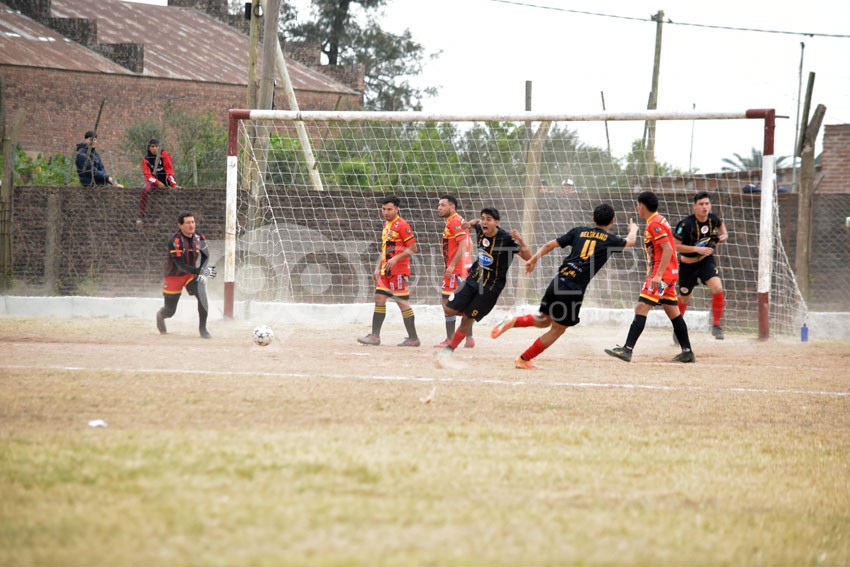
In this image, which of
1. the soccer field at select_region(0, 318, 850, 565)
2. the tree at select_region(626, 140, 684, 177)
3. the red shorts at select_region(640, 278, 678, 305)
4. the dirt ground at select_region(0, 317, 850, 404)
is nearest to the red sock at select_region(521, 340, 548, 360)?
the dirt ground at select_region(0, 317, 850, 404)

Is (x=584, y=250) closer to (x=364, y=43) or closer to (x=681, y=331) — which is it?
(x=681, y=331)

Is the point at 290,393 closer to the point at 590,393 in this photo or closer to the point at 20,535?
the point at 590,393

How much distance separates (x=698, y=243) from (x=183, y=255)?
6.50m

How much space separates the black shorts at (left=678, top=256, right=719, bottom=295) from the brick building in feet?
60.8

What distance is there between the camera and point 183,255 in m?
12.4

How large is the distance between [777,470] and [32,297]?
43.4ft

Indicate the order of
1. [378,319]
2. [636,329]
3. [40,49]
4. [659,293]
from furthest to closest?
[40,49] < [378,319] < [636,329] < [659,293]

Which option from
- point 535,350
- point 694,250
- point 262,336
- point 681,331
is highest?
point 694,250

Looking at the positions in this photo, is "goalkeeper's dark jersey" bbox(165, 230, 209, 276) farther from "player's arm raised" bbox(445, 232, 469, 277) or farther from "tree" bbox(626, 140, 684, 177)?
"tree" bbox(626, 140, 684, 177)

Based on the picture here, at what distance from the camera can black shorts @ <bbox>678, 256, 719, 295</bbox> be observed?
484 inches

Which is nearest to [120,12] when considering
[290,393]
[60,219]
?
[60,219]

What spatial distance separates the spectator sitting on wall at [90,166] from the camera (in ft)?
55.7

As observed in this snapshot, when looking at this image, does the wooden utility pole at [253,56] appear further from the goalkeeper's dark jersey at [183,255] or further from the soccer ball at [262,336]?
the soccer ball at [262,336]

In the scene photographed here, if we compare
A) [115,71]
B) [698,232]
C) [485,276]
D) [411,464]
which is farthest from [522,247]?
[115,71]
